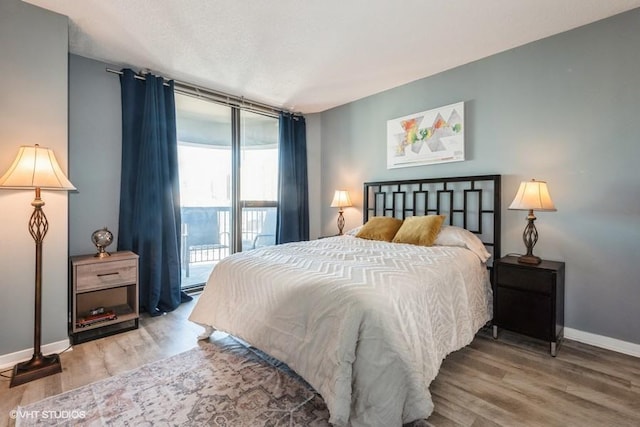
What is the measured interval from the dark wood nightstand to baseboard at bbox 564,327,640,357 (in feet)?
0.32

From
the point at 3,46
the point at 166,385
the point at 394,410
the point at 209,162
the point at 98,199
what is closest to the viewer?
the point at 394,410

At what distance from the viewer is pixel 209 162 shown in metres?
3.72

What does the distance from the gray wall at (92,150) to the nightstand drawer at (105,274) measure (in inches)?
19.7

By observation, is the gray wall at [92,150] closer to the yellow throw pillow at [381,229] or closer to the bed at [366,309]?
the bed at [366,309]

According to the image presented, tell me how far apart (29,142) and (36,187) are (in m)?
0.48

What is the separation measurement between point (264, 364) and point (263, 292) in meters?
0.58

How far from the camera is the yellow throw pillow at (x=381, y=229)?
3049mm

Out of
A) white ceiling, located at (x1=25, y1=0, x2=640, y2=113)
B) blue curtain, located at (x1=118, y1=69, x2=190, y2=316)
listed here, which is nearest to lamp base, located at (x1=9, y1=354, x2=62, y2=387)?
blue curtain, located at (x1=118, y1=69, x2=190, y2=316)

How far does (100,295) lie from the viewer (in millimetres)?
2736

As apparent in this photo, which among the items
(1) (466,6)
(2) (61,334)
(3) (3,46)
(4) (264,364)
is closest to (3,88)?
(3) (3,46)

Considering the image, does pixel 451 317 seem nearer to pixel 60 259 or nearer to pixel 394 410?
pixel 394 410

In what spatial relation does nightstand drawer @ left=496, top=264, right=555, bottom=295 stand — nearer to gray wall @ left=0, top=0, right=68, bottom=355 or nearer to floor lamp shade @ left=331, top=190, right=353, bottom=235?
floor lamp shade @ left=331, top=190, right=353, bottom=235

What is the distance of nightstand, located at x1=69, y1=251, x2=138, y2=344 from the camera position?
231cm

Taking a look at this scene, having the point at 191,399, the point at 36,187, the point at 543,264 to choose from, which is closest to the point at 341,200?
the point at 543,264
